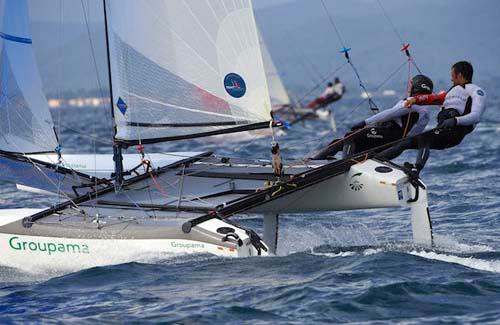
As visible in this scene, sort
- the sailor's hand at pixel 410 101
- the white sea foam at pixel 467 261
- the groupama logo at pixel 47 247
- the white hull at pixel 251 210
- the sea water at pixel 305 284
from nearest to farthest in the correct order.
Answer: the sea water at pixel 305 284 < the white sea foam at pixel 467 261 < the white hull at pixel 251 210 < the groupama logo at pixel 47 247 < the sailor's hand at pixel 410 101

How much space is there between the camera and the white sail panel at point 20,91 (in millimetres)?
10031

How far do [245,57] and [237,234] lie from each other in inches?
69.7

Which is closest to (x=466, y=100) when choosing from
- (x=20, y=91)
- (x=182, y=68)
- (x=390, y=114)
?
(x=390, y=114)

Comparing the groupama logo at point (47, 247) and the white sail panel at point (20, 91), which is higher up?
the white sail panel at point (20, 91)

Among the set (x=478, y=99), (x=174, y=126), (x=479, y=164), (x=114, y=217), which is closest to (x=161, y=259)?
(x=114, y=217)

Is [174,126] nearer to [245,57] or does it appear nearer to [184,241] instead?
[245,57]

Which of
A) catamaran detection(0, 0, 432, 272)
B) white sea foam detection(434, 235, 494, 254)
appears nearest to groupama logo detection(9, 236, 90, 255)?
catamaran detection(0, 0, 432, 272)

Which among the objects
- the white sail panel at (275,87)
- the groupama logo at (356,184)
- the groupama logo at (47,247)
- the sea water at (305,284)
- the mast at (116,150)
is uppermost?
the white sail panel at (275,87)

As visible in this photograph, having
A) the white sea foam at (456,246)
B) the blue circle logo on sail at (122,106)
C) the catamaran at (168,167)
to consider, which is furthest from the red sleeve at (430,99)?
the blue circle logo on sail at (122,106)

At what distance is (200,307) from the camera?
686cm

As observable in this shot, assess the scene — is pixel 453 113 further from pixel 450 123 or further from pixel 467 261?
pixel 467 261

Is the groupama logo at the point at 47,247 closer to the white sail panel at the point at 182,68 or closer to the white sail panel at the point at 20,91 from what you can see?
the white sail panel at the point at 182,68

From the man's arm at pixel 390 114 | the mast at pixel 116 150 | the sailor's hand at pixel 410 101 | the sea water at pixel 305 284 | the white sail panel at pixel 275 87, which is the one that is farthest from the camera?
the white sail panel at pixel 275 87

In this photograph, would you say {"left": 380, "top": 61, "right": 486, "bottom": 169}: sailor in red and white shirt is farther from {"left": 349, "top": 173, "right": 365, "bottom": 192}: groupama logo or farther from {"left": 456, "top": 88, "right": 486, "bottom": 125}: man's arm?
{"left": 349, "top": 173, "right": 365, "bottom": 192}: groupama logo
